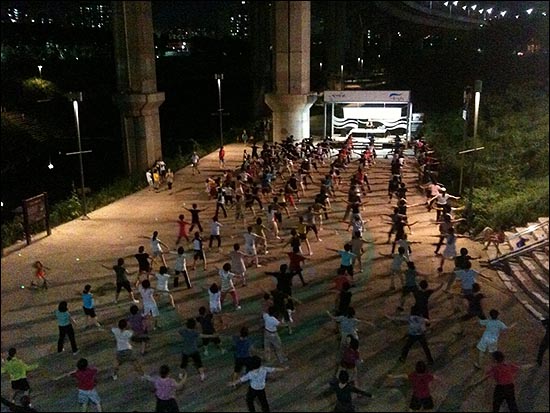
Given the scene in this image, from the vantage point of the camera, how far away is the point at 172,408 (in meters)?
8.09

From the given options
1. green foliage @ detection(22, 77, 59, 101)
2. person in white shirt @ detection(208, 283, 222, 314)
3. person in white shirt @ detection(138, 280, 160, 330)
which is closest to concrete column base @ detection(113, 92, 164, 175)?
green foliage @ detection(22, 77, 59, 101)

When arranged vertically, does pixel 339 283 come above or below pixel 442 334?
above

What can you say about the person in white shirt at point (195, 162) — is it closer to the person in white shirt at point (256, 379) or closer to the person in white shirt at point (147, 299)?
the person in white shirt at point (147, 299)

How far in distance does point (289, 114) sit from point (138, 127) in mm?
9714

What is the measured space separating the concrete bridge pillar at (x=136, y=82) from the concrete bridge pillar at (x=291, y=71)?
26.5ft

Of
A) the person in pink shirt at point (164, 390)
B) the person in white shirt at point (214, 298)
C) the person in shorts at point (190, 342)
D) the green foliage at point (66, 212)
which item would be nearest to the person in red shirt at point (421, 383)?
the person in pink shirt at point (164, 390)

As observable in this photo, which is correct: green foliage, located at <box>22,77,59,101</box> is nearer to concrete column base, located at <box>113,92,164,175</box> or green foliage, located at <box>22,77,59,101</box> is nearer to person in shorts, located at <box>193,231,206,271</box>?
concrete column base, located at <box>113,92,164,175</box>

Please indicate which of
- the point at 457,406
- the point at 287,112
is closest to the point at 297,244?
the point at 457,406

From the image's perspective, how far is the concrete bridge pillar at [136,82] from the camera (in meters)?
27.9

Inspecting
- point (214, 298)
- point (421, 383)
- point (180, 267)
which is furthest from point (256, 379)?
point (180, 267)

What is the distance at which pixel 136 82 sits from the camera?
2856 centimetres

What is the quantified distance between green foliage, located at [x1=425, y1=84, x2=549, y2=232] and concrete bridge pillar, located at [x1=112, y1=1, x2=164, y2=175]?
13.9m

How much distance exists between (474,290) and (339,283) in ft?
7.83

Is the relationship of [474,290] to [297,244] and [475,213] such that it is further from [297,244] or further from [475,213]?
[475,213]
